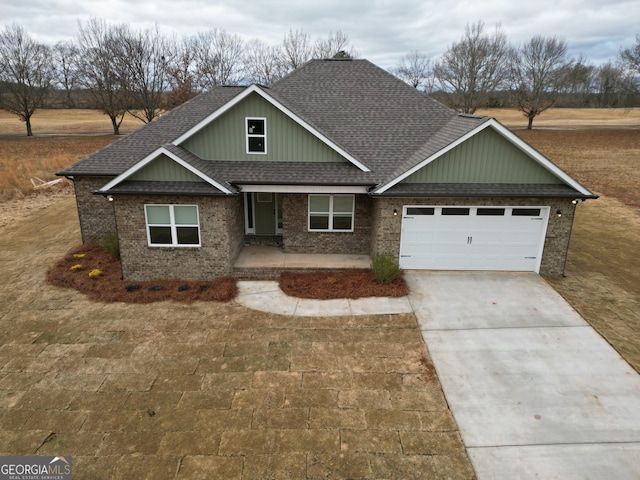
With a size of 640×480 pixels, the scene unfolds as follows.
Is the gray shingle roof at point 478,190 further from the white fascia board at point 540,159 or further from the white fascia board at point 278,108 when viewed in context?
the white fascia board at point 278,108

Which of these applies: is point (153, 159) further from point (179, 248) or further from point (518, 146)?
point (518, 146)

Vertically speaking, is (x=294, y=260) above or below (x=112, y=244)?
below

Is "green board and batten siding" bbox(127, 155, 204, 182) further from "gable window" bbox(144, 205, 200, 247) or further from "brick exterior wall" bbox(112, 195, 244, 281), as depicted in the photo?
"gable window" bbox(144, 205, 200, 247)

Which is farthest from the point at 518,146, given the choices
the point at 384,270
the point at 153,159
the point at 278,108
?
the point at 153,159

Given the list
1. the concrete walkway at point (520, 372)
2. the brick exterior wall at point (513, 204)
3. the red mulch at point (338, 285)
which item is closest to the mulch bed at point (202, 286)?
the red mulch at point (338, 285)

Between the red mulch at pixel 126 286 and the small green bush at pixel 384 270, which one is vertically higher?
the small green bush at pixel 384 270
